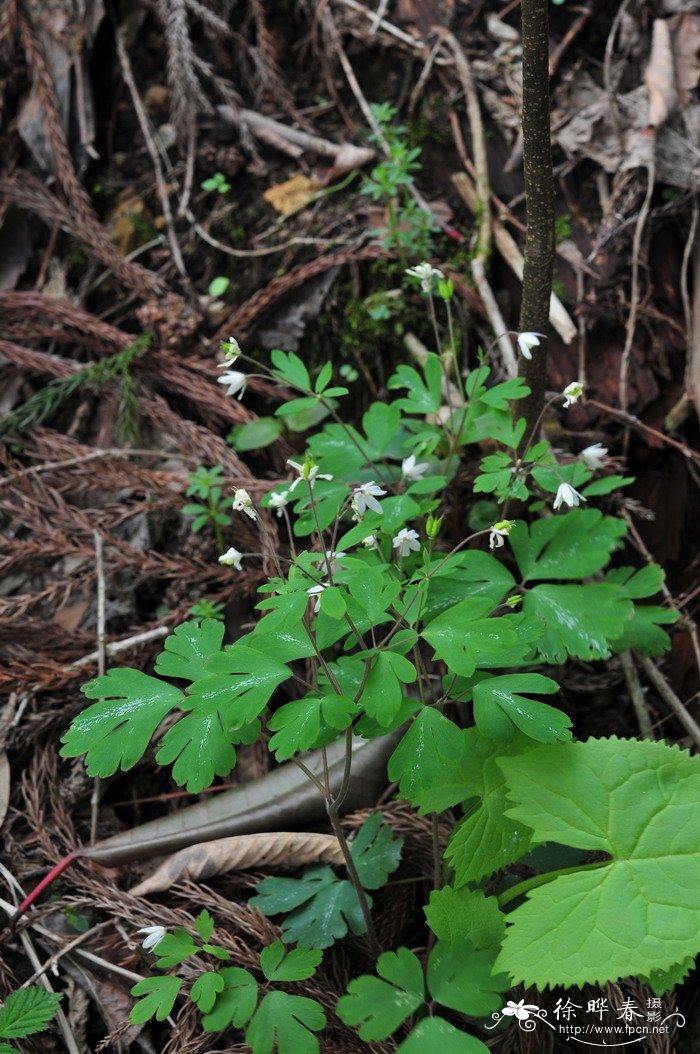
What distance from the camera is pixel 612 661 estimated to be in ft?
8.82

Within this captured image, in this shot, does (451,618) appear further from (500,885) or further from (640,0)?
(640,0)

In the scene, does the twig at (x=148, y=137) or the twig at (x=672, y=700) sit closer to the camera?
the twig at (x=672, y=700)

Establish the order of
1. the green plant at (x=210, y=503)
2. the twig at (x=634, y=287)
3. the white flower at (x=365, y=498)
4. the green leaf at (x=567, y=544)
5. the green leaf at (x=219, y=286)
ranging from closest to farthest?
the white flower at (x=365, y=498)
the green leaf at (x=567, y=544)
the green plant at (x=210, y=503)
the twig at (x=634, y=287)
the green leaf at (x=219, y=286)

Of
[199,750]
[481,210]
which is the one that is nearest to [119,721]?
[199,750]

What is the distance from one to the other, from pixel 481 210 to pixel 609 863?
2666 mm

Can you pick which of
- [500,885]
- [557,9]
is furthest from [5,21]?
[500,885]

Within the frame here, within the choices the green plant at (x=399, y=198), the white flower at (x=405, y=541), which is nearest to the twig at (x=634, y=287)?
the green plant at (x=399, y=198)

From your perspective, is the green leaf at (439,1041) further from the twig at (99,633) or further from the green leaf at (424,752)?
the twig at (99,633)

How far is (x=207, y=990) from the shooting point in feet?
5.70

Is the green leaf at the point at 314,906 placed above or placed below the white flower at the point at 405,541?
below

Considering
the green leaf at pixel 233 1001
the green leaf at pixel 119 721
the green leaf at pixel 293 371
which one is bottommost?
the green leaf at pixel 233 1001

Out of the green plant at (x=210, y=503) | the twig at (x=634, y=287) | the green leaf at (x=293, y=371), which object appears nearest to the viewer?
the green leaf at (x=293, y=371)

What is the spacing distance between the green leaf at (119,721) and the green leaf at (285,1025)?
0.63 metres

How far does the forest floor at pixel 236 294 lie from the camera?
2.49m
